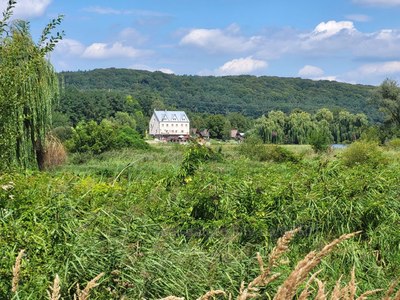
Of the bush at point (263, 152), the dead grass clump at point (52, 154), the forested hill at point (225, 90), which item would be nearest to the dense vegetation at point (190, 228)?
the dead grass clump at point (52, 154)

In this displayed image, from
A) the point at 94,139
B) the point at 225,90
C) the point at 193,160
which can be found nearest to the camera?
the point at 193,160

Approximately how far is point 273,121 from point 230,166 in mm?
59036

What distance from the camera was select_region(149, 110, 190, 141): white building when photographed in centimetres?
11812

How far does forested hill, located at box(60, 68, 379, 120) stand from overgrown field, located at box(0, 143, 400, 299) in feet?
458

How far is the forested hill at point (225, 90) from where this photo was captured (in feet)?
516

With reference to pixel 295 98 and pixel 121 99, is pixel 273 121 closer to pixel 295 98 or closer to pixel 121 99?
pixel 121 99

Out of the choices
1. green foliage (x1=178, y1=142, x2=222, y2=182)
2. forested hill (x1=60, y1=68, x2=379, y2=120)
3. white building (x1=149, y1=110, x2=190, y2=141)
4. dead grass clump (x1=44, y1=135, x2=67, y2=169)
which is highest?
forested hill (x1=60, y1=68, x2=379, y2=120)

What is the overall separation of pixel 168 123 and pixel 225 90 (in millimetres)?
62278

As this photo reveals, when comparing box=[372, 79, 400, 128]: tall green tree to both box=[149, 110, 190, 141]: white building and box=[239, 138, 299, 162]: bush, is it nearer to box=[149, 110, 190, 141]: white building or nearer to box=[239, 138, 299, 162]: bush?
box=[239, 138, 299, 162]: bush

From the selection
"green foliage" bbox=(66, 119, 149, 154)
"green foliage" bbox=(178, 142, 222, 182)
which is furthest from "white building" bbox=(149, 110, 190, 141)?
"green foliage" bbox=(178, 142, 222, 182)

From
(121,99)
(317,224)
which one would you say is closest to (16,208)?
(317,224)

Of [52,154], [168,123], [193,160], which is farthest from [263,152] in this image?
[168,123]

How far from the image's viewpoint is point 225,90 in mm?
178250

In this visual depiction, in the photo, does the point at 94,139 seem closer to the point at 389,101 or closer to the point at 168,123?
the point at 389,101
